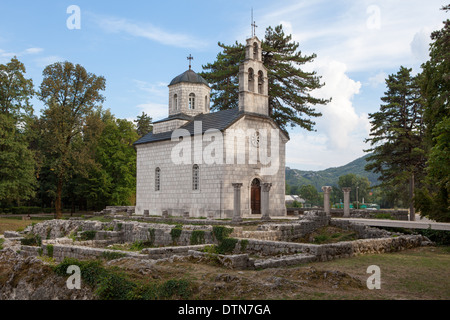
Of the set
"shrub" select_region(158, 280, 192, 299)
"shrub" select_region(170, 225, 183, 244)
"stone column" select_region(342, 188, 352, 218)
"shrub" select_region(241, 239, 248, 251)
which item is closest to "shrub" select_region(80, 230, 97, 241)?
"shrub" select_region(170, 225, 183, 244)

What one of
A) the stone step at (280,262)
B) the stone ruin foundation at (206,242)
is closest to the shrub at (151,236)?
the stone ruin foundation at (206,242)

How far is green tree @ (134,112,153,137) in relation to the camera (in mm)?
63656

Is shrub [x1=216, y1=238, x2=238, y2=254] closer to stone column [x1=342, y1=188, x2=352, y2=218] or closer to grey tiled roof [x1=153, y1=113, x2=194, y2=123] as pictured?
stone column [x1=342, y1=188, x2=352, y2=218]

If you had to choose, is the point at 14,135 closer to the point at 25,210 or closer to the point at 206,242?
the point at 25,210

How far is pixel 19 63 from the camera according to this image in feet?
128

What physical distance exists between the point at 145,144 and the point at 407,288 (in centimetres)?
2674

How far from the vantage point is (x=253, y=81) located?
29562 mm

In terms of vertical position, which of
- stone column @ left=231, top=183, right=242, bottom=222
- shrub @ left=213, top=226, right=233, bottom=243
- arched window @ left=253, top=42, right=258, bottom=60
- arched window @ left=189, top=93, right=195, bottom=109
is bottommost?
shrub @ left=213, top=226, right=233, bottom=243

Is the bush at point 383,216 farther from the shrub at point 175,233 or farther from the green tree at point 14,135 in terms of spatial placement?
the green tree at point 14,135

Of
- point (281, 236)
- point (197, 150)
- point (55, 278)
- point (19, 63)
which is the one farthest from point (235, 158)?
point (19, 63)

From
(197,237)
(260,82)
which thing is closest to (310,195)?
(260,82)

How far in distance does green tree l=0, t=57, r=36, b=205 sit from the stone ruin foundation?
10096 millimetres

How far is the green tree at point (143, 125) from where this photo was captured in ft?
209
